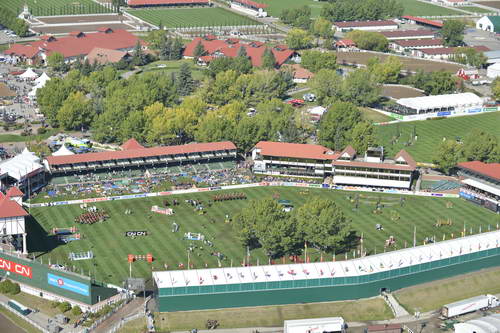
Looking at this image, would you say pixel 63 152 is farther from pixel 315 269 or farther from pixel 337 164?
pixel 315 269

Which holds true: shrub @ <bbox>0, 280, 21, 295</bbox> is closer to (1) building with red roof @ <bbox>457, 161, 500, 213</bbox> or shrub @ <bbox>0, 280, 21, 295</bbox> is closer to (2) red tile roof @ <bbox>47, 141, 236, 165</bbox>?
(2) red tile roof @ <bbox>47, 141, 236, 165</bbox>

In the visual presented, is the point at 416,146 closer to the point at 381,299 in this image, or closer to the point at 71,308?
the point at 381,299

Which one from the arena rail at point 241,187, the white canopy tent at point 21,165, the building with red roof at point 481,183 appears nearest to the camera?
the arena rail at point 241,187

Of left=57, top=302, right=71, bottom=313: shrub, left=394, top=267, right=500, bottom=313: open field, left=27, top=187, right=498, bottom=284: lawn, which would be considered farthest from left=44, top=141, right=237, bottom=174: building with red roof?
left=394, top=267, right=500, bottom=313: open field

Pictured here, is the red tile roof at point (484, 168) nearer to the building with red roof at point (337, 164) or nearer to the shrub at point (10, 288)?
the building with red roof at point (337, 164)

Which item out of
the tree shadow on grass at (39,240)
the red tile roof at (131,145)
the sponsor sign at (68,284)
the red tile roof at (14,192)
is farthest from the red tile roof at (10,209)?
the red tile roof at (131,145)
